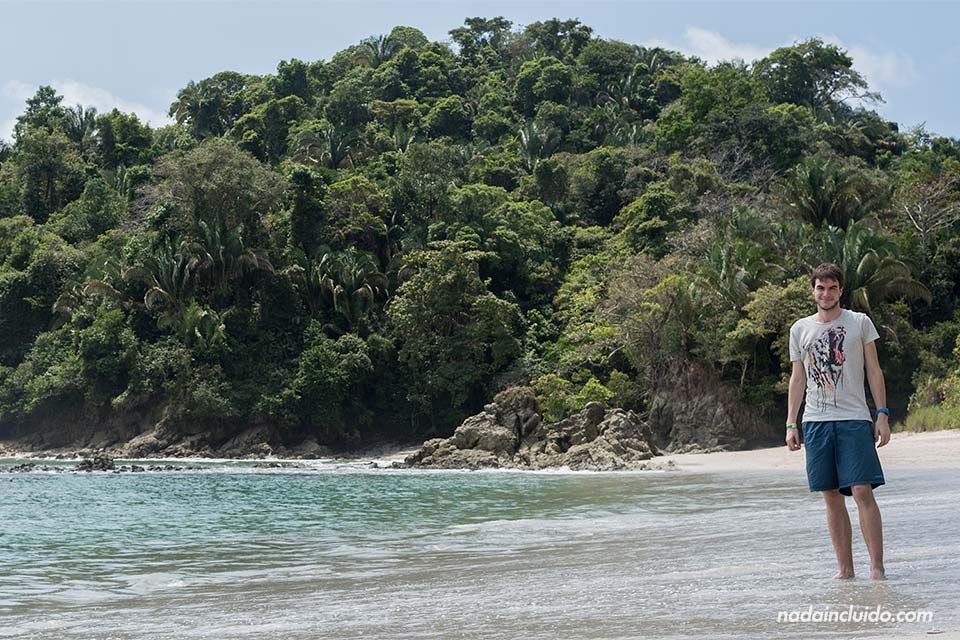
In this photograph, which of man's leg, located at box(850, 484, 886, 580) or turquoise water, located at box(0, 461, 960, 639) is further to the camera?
man's leg, located at box(850, 484, 886, 580)

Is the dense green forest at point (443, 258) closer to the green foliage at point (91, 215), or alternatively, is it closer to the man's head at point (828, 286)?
the green foliage at point (91, 215)

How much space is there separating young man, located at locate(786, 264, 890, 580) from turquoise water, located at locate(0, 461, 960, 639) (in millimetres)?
352

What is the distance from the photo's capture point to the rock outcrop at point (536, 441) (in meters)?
28.2

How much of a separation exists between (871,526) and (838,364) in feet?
3.27

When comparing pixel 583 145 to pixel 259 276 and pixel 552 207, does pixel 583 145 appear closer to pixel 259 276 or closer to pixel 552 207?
pixel 552 207

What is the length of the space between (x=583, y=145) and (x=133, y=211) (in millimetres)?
25871

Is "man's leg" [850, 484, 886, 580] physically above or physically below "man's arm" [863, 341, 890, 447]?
below

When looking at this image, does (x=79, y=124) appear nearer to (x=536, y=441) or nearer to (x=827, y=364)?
(x=536, y=441)

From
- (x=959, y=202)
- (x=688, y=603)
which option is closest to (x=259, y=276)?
(x=959, y=202)

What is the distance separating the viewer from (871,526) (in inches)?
234

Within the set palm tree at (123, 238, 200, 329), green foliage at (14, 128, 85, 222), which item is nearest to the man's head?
palm tree at (123, 238, 200, 329)

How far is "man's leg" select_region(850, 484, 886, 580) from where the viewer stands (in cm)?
590

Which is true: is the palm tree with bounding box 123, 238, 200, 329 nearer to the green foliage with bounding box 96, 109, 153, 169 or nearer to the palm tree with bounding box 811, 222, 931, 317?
the green foliage with bounding box 96, 109, 153, 169

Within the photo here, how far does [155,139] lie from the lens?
60.0 m
